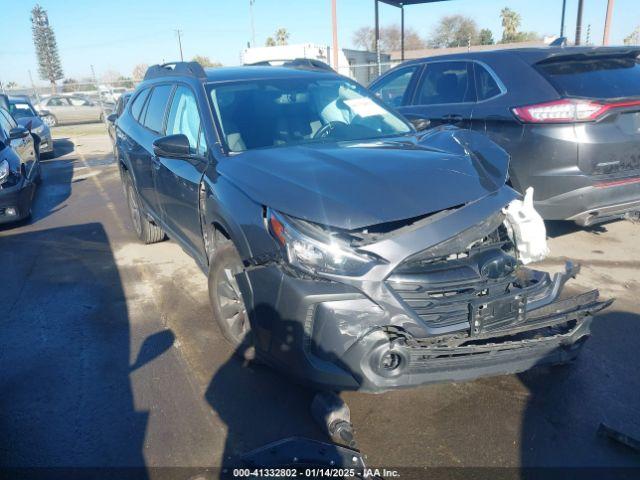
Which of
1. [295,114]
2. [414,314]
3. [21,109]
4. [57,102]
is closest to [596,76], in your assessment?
[295,114]

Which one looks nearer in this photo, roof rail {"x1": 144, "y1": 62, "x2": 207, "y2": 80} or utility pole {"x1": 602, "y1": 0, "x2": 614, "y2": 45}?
roof rail {"x1": 144, "y1": 62, "x2": 207, "y2": 80}

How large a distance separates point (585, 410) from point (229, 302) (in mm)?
2165

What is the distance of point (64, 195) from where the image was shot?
9.27m

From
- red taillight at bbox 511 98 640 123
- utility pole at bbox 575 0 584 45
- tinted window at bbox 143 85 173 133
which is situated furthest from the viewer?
utility pole at bbox 575 0 584 45

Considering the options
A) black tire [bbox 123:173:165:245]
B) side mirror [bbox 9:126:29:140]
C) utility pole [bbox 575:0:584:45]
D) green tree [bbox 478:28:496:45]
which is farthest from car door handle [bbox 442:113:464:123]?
green tree [bbox 478:28:496:45]

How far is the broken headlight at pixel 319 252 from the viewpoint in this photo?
244 cm

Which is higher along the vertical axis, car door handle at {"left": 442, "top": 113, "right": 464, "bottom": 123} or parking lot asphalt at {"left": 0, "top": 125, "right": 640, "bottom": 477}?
car door handle at {"left": 442, "top": 113, "right": 464, "bottom": 123}

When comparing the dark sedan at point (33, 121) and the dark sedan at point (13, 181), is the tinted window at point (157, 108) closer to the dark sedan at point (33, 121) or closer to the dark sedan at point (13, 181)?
the dark sedan at point (13, 181)

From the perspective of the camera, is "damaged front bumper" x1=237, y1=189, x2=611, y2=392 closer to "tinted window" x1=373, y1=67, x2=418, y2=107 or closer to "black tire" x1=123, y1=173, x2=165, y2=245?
"black tire" x1=123, y1=173, x2=165, y2=245

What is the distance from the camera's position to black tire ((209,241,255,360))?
127 inches

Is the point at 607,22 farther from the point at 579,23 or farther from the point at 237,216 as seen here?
the point at 237,216

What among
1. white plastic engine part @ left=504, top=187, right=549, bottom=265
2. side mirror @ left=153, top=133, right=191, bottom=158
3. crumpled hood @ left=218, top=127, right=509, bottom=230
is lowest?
white plastic engine part @ left=504, top=187, right=549, bottom=265

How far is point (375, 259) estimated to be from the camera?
2.45 metres

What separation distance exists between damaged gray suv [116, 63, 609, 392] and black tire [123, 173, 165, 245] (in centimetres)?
247
